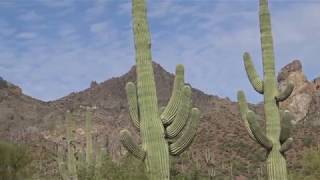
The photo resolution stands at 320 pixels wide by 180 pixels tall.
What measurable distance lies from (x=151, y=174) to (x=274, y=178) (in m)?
3.52

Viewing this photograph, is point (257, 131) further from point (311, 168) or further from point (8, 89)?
point (8, 89)

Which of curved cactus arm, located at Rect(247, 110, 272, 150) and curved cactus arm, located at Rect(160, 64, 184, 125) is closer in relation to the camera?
curved cactus arm, located at Rect(160, 64, 184, 125)

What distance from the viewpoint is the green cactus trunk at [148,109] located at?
10922mm

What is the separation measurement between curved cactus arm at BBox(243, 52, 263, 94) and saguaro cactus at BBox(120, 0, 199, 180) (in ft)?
8.89

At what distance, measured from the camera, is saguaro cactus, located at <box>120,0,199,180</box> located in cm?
1094

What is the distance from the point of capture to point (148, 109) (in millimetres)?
11047

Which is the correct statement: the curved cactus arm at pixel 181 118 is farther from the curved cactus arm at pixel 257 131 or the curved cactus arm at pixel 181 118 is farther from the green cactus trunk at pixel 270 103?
the green cactus trunk at pixel 270 103

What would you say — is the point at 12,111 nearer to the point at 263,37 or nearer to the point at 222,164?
the point at 222,164

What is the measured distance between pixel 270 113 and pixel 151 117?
11.5 ft

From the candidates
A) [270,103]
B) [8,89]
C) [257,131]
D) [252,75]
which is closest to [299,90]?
[8,89]

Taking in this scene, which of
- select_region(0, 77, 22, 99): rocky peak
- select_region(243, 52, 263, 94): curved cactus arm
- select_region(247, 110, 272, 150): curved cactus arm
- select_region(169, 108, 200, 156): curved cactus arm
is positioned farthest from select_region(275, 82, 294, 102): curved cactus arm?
select_region(0, 77, 22, 99): rocky peak

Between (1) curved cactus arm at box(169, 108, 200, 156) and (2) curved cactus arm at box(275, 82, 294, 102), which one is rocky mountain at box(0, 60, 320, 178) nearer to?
(2) curved cactus arm at box(275, 82, 294, 102)

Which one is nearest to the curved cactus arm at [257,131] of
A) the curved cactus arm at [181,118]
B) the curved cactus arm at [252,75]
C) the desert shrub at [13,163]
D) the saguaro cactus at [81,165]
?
the curved cactus arm at [252,75]

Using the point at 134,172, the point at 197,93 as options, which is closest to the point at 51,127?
the point at 197,93
